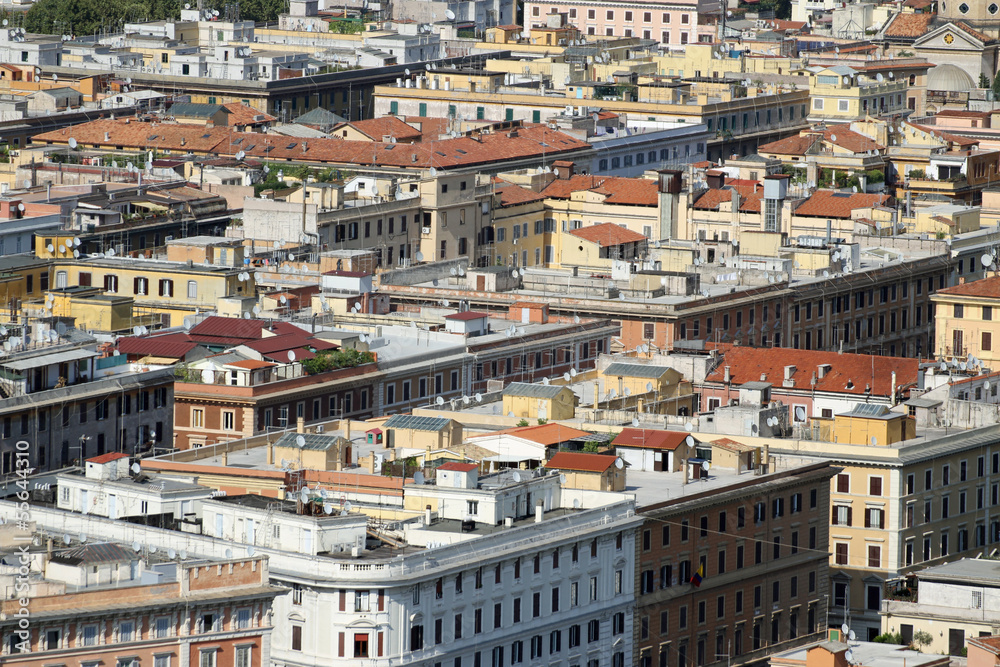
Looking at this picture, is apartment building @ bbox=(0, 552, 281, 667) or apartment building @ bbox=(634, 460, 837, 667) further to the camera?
apartment building @ bbox=(634, 460, 837, 667)

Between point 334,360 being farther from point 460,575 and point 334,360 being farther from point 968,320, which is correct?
point 968,320

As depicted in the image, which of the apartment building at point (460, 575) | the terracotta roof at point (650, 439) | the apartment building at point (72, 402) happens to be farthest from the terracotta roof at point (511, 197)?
the apartment building at point (460, 575)

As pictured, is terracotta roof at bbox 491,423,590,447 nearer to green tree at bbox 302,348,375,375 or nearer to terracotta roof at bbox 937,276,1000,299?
green tree at bbox 302,348,375,375

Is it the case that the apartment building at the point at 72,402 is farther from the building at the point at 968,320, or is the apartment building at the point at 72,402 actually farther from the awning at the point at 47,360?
the building at the point at 968,320

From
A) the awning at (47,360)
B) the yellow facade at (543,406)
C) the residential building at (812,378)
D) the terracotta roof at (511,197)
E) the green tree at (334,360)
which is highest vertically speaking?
the awning at (47,360)

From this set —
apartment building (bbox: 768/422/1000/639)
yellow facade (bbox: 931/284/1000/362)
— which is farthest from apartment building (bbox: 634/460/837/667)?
yellow facade (bbox: 931/284/1000/362)

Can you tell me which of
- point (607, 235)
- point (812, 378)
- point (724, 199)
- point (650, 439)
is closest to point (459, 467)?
point (650, 439)
